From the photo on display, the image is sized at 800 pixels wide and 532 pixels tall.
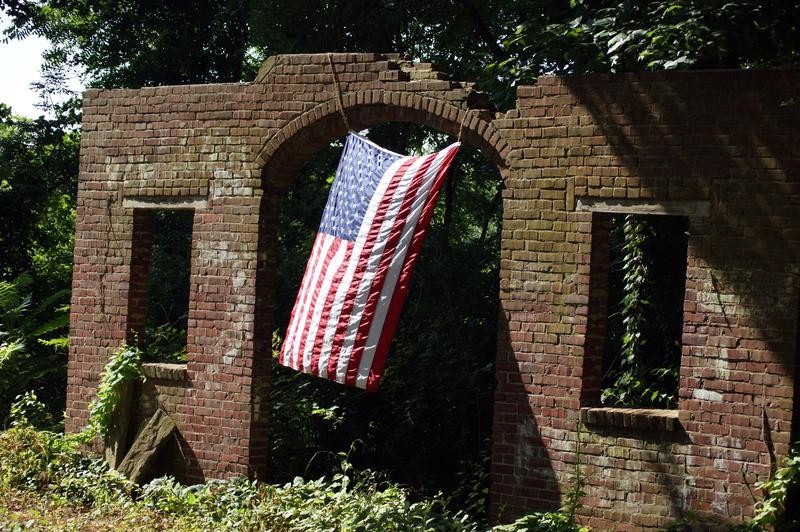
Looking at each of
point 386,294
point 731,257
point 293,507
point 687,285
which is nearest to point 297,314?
point 386,294

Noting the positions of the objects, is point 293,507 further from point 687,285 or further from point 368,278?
point 687,285

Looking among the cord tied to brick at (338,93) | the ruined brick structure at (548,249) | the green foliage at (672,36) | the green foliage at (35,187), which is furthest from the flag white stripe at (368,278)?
the green foliage at (35,187)

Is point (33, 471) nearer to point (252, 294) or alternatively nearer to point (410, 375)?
point (252, 294)

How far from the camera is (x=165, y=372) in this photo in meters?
10.0

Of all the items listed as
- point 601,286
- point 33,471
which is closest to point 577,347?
point 601,286

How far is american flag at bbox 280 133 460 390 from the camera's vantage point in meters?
8.12

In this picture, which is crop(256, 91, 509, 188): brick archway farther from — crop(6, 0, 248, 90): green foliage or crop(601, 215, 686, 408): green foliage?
crop(6, 0, 248, 90): green foliage

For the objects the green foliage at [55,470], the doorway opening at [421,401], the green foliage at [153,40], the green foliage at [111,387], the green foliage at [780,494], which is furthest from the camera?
the green foliage at [153,40]

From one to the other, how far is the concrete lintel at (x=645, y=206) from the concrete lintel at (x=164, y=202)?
12.1ft

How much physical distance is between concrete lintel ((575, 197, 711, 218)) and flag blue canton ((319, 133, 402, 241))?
156 cm

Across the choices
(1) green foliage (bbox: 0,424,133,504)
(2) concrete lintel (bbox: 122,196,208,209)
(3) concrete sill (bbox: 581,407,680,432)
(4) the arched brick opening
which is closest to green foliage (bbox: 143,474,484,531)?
(1) green foliage (bbox: 0,424,133,504)

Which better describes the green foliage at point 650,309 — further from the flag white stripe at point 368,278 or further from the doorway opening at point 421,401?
the flag white stripe at point 368,278

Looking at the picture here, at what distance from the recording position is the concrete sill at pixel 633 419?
7793 mm

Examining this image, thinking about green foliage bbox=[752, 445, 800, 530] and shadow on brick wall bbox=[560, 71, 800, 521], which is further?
shadow on brick wall bbox=[560, 71, 800, 521]
